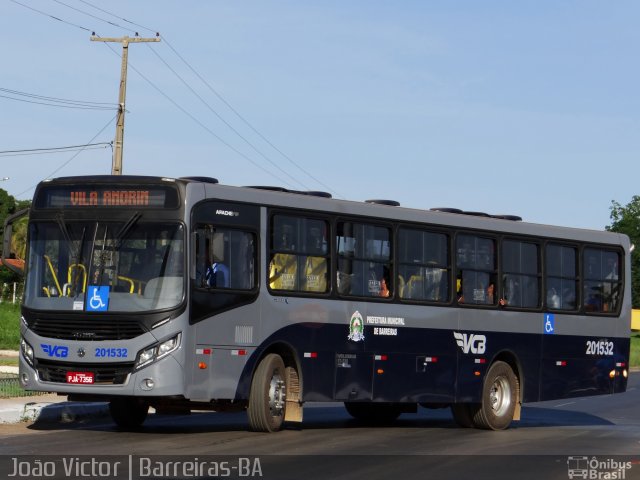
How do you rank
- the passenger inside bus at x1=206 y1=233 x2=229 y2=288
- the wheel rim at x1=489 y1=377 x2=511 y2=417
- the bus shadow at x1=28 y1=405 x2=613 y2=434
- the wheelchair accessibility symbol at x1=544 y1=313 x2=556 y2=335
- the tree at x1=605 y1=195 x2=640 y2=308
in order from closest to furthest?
the passenger inside bus at x1=206 y1=233 x2=229 y2=288 → the bus shadow at x1=28 y1=405 x2=613 y2=434 → the wheel rim at x1=489 y1=377 x2=511 y2=417 → the wheelchair accessibility symbol at x1=544 y1=313 x2=556 y2=335 → the tree at x1=605 y1=195 x2=640 y2=308

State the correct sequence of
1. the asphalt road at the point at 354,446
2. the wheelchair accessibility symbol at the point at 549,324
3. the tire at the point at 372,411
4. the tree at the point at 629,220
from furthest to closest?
1. the tree at the point at 629,220
2. the wheelchair accessibility symbol at the point at 549,324
3. the tire at the point at 372,411
4. the asphalt road at the point at 354,446

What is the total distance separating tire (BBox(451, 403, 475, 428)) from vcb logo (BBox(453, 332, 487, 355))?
99 centimetres

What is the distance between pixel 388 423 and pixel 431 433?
2.44m

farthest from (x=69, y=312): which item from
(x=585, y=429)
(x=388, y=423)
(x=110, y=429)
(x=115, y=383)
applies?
(x=585, y=429)

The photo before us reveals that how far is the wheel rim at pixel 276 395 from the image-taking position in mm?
18234

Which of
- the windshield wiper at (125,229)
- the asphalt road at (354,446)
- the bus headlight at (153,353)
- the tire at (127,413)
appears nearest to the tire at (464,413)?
the asphalt road at (354,446)

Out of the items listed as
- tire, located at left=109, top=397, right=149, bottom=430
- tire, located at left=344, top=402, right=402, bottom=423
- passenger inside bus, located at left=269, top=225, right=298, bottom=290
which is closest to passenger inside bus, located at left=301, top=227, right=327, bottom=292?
passenger inside bus, located at left=269, top=225, right=298, bottom=290

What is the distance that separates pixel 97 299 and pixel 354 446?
376 cm

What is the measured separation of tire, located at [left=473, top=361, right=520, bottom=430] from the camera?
2192 cm

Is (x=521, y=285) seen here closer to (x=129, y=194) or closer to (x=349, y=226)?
(x=349, y=226)

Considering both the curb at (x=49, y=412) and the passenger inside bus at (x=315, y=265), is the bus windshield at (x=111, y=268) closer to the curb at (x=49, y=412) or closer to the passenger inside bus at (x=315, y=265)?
the passenger inside bus at (x=315, y=265)

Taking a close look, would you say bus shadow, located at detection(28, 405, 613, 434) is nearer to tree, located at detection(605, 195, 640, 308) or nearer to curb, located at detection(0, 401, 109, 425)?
curb, located at detection(0, 401, 109, 425)

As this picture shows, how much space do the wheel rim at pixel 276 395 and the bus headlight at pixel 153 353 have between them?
78.1 inches

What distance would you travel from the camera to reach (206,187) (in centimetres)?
1756
